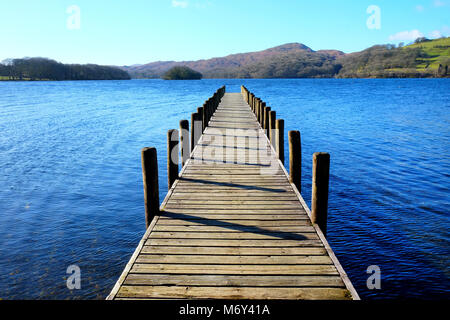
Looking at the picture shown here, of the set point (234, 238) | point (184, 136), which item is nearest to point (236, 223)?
point (234, 238)

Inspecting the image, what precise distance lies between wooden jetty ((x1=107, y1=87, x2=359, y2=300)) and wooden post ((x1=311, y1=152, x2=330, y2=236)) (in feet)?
0.05

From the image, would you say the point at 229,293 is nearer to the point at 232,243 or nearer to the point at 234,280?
the point at 234,280

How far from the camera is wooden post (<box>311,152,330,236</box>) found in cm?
588

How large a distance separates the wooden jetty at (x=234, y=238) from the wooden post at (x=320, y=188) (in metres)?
0.02

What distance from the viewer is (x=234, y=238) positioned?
17.6 ft

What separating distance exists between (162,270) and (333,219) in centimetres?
727

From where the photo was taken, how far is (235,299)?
3.88 m

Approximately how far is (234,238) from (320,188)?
5.71 ft

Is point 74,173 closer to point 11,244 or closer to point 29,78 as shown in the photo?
point 11,244

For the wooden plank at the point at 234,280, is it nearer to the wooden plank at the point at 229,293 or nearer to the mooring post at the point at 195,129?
the wooden plank at the point at 229,293

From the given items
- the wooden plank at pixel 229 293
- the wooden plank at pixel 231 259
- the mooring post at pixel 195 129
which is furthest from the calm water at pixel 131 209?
the wooden plank at pixel 229 293

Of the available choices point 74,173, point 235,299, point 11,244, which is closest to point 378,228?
point 235,299

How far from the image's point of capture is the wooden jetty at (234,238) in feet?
13.5

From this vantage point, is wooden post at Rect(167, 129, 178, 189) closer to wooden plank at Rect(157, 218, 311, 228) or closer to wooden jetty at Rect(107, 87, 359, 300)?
wooden jetty at Rect(107, 87, 359, 300)
